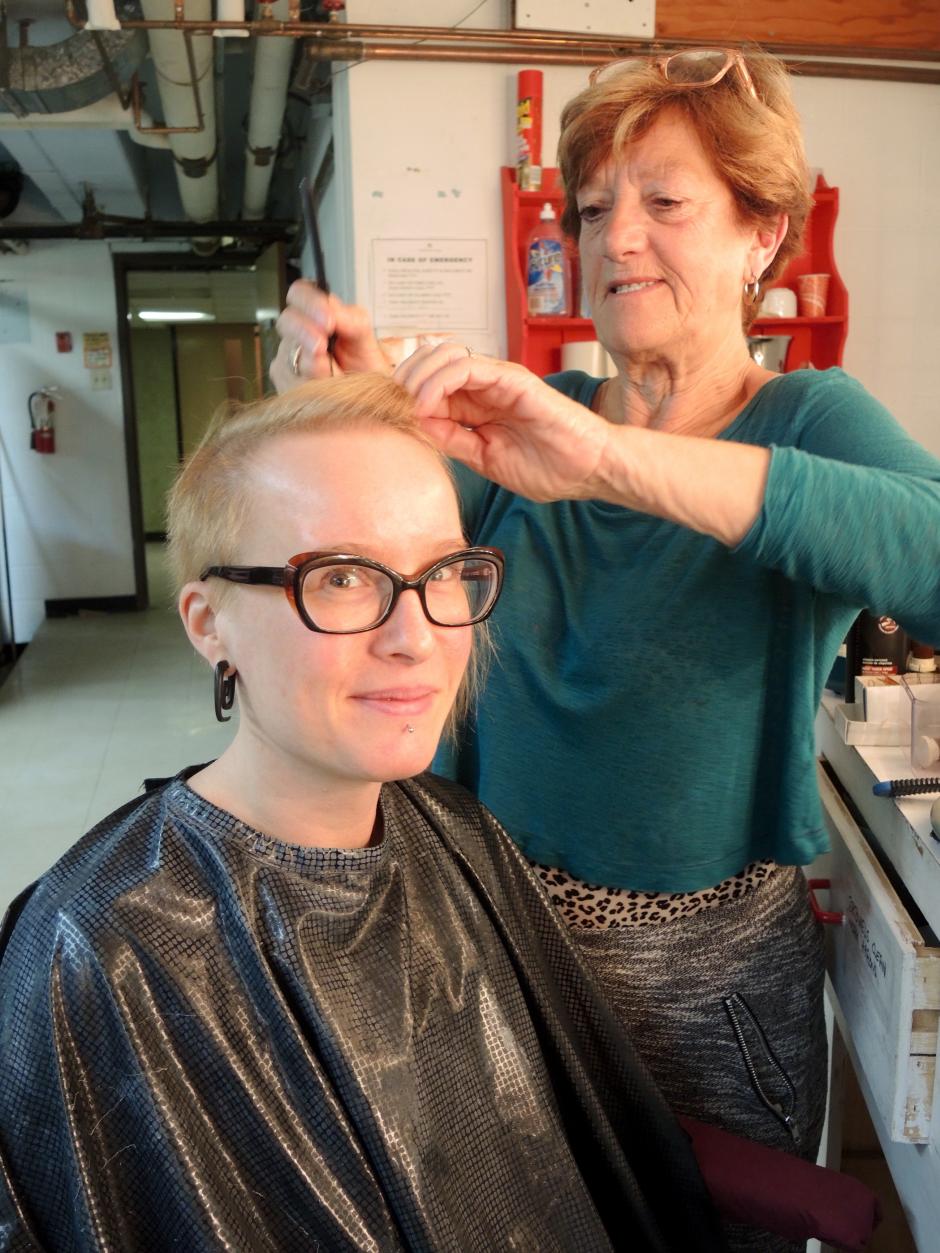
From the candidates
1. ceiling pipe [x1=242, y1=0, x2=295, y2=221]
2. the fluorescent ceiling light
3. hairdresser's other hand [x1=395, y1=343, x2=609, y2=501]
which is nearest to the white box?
hairdresser's other hand [x1=395, y1=343, x2=609, y2=501]

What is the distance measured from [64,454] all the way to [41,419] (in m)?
0.29

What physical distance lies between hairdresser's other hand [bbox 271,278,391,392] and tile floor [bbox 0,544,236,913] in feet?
8.91

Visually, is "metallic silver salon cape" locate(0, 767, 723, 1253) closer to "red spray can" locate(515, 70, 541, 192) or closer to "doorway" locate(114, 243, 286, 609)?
"red spray can" locate(515, 70, 541, 192)

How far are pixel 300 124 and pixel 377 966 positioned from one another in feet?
16.2

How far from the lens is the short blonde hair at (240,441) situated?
1.08m

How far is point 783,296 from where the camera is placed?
130 inches

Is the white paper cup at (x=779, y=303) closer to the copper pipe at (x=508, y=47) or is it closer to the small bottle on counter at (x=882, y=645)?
the copper pipe at (x=508, y=47)

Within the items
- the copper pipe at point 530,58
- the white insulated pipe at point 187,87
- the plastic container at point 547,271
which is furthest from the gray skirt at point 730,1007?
the white insulated pipe at point 187,87

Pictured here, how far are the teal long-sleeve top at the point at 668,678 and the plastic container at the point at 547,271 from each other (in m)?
2.06

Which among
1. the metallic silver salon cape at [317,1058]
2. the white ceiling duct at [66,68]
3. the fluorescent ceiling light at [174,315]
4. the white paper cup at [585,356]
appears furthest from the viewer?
the fluorescent ceiling light at [174,315]

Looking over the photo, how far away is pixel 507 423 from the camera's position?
3.70ft

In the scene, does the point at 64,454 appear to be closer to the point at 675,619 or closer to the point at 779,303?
the point at 779,303

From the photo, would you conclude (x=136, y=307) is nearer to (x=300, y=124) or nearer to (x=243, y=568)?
(x=300, y=124)

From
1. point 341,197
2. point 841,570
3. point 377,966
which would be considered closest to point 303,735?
point 377,966
